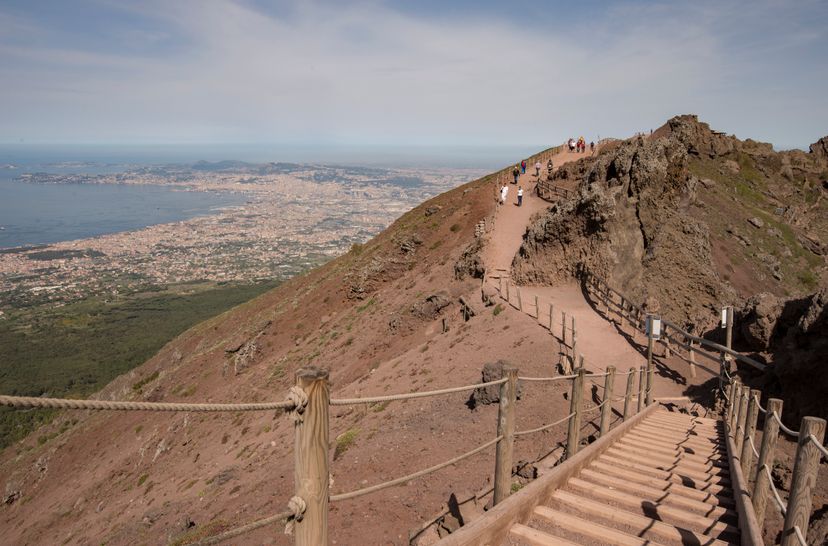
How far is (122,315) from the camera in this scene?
9400 cm

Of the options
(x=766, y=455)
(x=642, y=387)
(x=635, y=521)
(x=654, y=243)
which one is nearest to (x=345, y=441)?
(x=642, y=387)

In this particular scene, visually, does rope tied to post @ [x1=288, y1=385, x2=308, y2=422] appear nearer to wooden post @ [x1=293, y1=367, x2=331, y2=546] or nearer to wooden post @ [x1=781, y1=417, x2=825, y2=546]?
wooden post @ [x1=293, y1=367, x2=331, y2=546]

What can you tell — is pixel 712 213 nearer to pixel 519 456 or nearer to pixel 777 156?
pixel 777 156

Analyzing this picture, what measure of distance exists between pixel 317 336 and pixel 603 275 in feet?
47.7

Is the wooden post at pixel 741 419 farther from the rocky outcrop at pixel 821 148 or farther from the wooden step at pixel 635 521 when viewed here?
the rocky outcrop at pixel 821 148

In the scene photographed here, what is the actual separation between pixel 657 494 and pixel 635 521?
3.63ft

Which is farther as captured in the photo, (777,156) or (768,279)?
(777,156)

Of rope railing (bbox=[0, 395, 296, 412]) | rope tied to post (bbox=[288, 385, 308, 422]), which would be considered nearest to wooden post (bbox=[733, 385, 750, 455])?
rope tied to post (bbox=[288, 385, 308, 422])

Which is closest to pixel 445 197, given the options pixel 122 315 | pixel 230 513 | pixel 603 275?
pixel 603 275

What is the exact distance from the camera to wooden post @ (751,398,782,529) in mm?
4527

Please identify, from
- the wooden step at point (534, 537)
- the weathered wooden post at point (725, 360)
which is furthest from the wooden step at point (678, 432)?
the wooden step at point (534, 537)

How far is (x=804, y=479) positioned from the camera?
10.3ft

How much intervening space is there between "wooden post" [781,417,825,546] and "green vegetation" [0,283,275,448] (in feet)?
92.4

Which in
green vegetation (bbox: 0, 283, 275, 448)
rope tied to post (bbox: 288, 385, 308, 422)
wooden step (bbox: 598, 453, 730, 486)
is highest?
rope tied to post (bbox: 288, 385, 308, 422)
